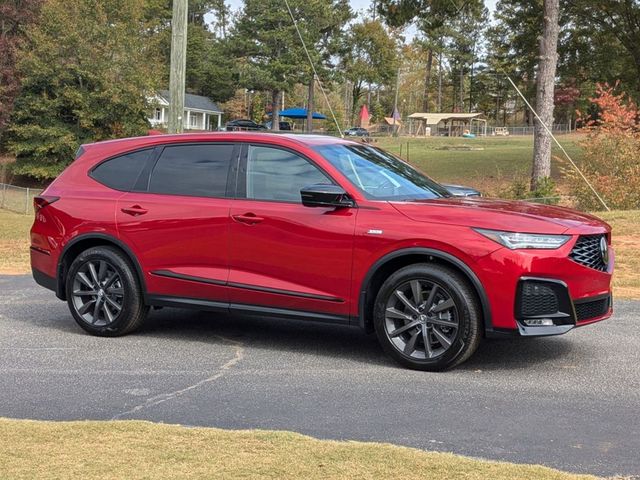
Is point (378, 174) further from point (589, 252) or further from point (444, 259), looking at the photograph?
point (589, 252)

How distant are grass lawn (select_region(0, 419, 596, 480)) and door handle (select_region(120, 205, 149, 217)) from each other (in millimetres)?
2794

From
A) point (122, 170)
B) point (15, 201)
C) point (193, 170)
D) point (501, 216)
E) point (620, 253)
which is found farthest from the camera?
point (15, 201)

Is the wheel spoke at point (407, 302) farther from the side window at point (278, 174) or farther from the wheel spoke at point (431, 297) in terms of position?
the side window at point (278, 174)

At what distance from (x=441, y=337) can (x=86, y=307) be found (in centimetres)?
338

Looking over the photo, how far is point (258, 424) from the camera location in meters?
4.58

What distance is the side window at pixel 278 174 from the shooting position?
6.29m

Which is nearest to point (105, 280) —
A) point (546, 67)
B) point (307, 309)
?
point (307, 309)

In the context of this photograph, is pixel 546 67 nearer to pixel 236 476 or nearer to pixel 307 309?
pixel 307 309

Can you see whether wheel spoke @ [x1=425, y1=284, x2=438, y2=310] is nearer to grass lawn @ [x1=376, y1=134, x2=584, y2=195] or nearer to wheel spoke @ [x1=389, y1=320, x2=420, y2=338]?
wheel spoke @ [x1=389, y1=320, x2=420, y2=338]

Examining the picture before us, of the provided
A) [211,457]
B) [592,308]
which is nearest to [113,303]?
[211,457]

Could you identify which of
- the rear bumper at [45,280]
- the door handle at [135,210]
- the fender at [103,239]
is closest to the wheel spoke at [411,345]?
the fender at [103,239]

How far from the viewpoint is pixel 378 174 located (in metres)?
6.47

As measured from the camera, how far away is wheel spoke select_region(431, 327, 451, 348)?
563 centimetres

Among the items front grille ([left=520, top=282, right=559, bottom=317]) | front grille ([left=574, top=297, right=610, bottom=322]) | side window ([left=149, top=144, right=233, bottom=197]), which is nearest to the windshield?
side window ([left=149, top=144, right=233, bottom=197])
